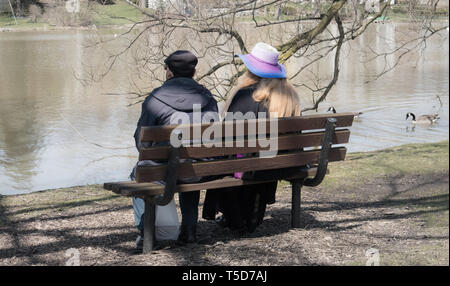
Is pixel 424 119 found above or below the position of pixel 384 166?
below

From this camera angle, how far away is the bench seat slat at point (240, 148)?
12.8 ft

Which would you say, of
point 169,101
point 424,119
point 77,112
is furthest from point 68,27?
point 424,119

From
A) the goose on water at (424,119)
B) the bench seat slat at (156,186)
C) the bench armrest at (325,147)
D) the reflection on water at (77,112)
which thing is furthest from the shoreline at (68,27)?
the goose on water at (424,119)

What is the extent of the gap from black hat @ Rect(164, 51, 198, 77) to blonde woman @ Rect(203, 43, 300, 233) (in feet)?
1.14

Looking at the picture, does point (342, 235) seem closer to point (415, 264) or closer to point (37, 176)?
point (415, 264)

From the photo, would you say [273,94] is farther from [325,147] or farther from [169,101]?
[169,101]

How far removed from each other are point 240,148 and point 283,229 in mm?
997

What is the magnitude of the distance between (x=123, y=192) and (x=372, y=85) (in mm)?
16628

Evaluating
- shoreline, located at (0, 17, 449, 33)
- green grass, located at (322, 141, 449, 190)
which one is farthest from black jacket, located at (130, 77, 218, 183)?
shoreline, located at (0, 17, 449, 33)

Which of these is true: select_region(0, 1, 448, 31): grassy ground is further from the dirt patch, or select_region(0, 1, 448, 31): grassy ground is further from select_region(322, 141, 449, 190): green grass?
the dirt patch

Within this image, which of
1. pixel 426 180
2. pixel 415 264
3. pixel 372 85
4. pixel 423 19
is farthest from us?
pixel 372 85

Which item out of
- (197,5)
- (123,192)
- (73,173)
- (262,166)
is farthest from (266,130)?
(73,173)

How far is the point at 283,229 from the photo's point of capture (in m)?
4.91

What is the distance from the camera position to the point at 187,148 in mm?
4016
